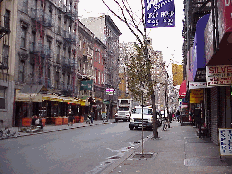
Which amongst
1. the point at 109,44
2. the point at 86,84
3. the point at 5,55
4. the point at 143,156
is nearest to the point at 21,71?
the point at 5,55

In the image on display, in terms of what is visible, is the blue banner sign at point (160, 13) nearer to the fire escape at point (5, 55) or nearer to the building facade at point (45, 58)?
the building facade at point (45, 58)

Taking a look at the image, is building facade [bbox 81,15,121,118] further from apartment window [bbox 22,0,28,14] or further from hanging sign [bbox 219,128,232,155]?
hanging sign [bbox 219,128,232,155]

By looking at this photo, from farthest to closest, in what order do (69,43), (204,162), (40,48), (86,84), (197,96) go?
(86,84) → (69,43) → (40,48) → (197,96) → (204,162)

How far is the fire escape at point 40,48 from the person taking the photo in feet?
106

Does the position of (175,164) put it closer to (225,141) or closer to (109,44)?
(225,141)

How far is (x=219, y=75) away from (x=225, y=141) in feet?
6.18

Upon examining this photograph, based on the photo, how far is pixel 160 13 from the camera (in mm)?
12336

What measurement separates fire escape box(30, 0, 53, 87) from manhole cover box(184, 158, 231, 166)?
991 inches

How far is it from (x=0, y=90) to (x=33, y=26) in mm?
8893

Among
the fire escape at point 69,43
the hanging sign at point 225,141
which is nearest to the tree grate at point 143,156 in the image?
the hanging sign at point 225,141

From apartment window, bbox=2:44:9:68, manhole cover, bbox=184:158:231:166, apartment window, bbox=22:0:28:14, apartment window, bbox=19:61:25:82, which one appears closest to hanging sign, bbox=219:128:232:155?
manhole cover, bbox=184:158:231:166

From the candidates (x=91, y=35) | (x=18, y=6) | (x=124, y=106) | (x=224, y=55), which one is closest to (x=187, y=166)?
(x=224, y=55)

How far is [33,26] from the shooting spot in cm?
3241

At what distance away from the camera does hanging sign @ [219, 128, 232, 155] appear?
863 centimetres
